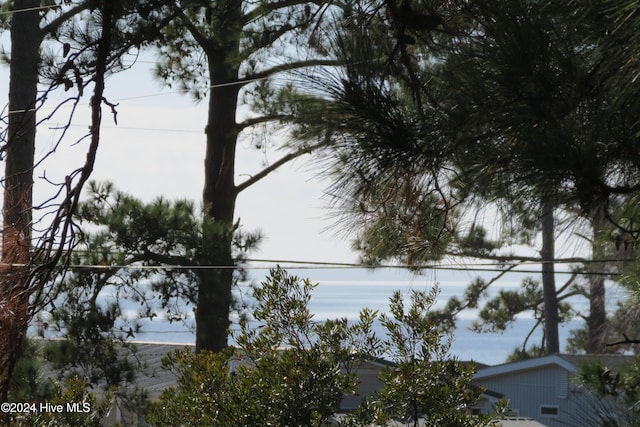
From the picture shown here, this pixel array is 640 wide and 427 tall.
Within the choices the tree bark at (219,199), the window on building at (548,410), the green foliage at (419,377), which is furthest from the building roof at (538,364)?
the green foliage at (419,377)

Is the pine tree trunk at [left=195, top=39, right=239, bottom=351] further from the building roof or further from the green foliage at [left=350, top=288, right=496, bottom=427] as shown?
the building roof

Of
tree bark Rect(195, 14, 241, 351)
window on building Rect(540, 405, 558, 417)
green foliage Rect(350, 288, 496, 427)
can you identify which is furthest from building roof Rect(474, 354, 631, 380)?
green foliage Rect(350, 288, 496, 427)

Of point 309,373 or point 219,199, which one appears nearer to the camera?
point 309,373

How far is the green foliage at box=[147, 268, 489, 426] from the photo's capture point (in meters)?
3.49

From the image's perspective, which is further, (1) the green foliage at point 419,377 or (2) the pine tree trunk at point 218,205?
(2) the pine tree trunk at point 218,205

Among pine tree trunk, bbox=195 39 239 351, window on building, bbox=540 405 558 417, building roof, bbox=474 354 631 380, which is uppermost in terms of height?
pine tree trunk, bbox=195 39 239 351

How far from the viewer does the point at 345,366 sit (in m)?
3.65

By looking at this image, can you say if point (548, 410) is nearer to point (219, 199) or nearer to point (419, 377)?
point (219, 199)

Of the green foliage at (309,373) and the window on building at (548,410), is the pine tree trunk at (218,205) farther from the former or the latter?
the window on building at (548,410)

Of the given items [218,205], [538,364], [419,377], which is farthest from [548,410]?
[419,377]

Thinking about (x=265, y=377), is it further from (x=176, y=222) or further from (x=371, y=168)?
(x=176, y=222)

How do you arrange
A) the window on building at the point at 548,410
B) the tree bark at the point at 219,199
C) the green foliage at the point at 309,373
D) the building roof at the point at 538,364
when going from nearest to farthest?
the green foliage at the point at 309,373, the tree bark at the point at 219,199, the building roof at the point at 538,364, the window on building at the point at 548,410

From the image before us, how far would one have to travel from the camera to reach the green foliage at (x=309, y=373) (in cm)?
349

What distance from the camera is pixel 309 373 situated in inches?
138
